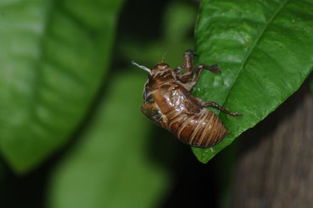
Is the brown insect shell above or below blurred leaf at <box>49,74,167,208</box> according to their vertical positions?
above

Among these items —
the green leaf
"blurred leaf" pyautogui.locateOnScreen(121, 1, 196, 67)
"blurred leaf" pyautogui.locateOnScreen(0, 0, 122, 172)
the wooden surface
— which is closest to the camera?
the green leaf

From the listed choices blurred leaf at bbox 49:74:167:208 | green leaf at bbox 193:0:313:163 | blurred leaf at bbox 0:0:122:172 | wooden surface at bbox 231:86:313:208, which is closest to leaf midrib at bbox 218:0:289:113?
green leaf at bbox 193:0:313:163

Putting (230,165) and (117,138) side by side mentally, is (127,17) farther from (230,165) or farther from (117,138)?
(230,165)

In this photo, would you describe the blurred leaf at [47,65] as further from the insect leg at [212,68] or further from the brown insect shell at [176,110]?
the insect leg at [212,68]

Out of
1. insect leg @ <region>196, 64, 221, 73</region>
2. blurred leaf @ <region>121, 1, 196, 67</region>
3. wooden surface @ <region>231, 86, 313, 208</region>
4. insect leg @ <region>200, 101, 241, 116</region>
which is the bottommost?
blurred leaf @ <region>121, 1, 196, 67</region>

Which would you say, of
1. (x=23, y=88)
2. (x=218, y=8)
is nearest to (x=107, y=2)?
(x=23, y=88)

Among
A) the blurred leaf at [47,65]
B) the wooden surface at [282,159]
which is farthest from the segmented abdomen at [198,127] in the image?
the blurred leaf at [47,65]

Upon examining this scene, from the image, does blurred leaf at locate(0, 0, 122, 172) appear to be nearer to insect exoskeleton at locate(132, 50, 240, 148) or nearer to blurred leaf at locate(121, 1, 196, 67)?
insect exoskeleton at locate(132, 50, 240, 148)
